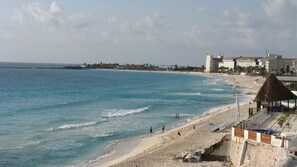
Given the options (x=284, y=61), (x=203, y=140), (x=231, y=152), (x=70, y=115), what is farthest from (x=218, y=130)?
(x=284, y=61)

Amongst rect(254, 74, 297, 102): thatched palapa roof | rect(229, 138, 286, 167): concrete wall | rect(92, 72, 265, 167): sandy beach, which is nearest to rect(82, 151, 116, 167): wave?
rect(92, 72, 265, 167): sandy beach

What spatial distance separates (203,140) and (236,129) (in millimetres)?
8894

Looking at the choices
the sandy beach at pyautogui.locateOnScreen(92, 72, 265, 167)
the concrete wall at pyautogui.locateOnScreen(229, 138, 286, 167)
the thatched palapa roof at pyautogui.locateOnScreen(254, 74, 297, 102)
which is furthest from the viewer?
the thatched palapa roof at pyautogui.locateOnScreen(254, 74, 297, 102)

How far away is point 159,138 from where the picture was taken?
1147 inches

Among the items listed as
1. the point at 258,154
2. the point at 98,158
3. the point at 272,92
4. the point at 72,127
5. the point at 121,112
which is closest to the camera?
the point at 258,154

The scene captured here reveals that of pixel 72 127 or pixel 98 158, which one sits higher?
pixel 72 127

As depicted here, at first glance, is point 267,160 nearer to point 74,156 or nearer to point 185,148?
point 185,148

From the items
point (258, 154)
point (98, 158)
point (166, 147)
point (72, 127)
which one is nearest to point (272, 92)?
point (166, 147)

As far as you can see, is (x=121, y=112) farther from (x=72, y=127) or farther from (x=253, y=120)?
(x=253, y=120)

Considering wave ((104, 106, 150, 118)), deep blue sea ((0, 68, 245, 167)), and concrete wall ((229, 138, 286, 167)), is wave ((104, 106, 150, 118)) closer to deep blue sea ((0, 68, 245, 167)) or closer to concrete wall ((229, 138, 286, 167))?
deep blue sea ((0, 68, 245, 167))

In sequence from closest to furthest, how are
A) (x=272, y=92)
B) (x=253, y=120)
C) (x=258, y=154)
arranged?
(x=258, y=154)
(x=253, y=120)
(x=272, y=92)

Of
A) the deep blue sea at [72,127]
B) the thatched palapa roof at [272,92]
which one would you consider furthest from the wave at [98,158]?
the thatched palapa roof at [272,92]

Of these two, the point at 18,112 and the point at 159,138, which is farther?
the point at 18,112

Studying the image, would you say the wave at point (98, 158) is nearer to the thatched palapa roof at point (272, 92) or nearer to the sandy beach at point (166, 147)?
the sandy beach at point (166, 147)
